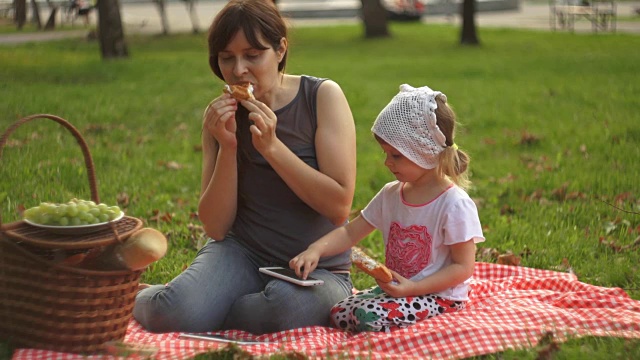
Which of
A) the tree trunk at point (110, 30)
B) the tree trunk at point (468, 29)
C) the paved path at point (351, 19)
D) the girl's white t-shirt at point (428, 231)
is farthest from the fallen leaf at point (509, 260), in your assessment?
the tree trunk at point (468, 29)

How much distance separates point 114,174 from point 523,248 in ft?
10.2

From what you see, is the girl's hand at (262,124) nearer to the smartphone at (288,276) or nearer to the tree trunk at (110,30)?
the smartphone at (288,276)

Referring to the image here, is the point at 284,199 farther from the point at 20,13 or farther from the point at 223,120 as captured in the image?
the point at 20,13

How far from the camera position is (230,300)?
153 inches

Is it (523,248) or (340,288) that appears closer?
(340,288)

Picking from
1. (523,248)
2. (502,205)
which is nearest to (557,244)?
(523,248)

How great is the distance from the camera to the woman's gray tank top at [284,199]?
3.96 meters

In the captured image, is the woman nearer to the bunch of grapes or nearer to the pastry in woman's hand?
the pastry in woman's hand

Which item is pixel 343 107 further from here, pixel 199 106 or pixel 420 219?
pixel 199 106

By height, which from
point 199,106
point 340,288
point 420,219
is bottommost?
point 199,106

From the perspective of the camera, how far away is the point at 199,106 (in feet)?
33.7

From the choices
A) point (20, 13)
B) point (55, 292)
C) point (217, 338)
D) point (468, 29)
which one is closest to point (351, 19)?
point (468, 29)

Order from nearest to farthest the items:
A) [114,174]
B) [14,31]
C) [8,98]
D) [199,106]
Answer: [114,174] → [14,31] → [8,98] → [199,106]

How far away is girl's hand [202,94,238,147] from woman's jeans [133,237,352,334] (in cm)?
52
